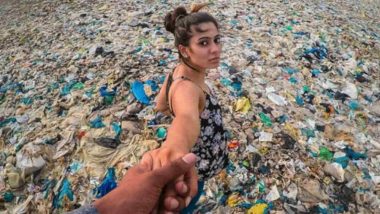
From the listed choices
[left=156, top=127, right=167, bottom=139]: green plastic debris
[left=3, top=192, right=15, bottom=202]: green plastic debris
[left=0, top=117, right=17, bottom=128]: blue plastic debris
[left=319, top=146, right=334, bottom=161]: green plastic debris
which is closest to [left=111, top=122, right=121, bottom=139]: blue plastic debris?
[left=156, top=127, right=167, bottom=139]: green plastic debris

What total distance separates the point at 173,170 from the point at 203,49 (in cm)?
106

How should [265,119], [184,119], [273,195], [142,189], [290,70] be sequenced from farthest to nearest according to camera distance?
1. [290,70]
2. [265,119]
3. [273,195]
4. [184,119]
5. [142,189]

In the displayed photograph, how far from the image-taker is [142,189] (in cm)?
Answer: 103

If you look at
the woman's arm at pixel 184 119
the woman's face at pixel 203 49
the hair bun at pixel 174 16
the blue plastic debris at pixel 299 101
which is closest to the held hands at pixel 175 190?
the woman's arm at pixel 184 119

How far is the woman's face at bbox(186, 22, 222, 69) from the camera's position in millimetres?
1990

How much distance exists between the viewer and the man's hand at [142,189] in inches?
39.5

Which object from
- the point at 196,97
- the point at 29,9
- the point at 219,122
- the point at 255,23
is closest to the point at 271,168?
the point at 219,122

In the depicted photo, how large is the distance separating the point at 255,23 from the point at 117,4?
285 cm

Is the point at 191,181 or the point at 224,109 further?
the point at 224,109

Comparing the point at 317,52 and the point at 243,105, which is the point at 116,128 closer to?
the point at 243,105

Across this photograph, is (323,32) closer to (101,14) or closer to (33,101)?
(101,14)

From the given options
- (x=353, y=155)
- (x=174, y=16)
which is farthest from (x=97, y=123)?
(x=353, y=155)

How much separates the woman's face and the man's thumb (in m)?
0.98

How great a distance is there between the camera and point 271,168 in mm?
3516
